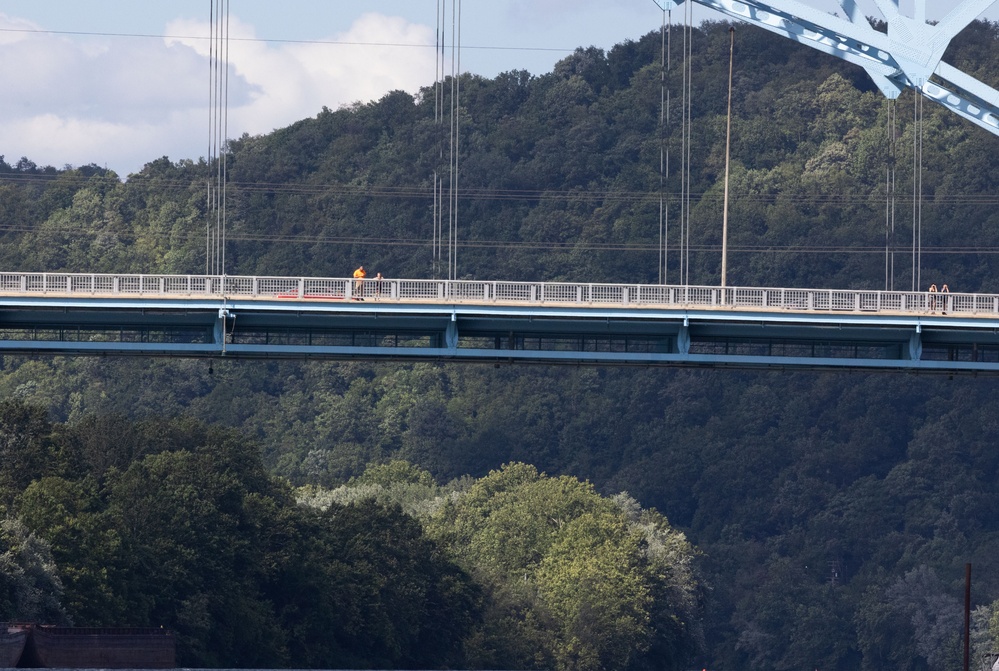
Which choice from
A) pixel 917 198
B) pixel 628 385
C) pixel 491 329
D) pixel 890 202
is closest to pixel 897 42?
pixel 491 329

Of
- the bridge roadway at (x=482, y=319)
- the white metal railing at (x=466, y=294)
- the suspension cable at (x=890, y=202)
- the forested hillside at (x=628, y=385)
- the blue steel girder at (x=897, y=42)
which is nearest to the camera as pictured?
the bridge roadway at (x=482, y=319)

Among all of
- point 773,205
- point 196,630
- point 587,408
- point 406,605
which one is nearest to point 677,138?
point 773,205

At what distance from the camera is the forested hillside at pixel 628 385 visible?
131875 millimetres

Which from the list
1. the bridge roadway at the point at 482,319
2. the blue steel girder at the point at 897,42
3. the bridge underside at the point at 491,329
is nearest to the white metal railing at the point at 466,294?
the bridge roadway at the point at 482,319

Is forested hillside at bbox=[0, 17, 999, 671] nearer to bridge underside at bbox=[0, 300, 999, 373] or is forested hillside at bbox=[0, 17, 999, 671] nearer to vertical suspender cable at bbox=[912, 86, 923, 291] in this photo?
vertical suspender cable at bbox=[912, 86, 923, 291]

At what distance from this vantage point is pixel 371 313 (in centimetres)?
7500

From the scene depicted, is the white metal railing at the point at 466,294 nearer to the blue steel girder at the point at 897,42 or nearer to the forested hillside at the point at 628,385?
the blue steel girder at the point at 897,42

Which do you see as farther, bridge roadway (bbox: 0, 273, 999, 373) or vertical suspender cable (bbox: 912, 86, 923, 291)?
vertical suspender cable (bbox: 912, 86, 923, 291)

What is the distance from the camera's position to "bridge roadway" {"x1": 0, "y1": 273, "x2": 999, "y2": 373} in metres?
74.0

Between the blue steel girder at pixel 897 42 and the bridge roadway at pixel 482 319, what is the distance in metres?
10.7

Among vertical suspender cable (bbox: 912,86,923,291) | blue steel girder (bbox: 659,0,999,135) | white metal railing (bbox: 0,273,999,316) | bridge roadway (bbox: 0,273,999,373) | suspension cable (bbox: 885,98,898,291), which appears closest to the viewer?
bridge roadway (bbox: 0,273,999,373)

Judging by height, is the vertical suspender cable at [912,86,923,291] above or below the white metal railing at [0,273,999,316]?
above

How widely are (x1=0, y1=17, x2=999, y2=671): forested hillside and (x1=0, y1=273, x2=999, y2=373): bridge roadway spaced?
41925 millimetres

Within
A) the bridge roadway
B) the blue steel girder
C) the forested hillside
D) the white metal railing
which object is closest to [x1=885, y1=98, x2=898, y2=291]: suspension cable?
the forested hillside
